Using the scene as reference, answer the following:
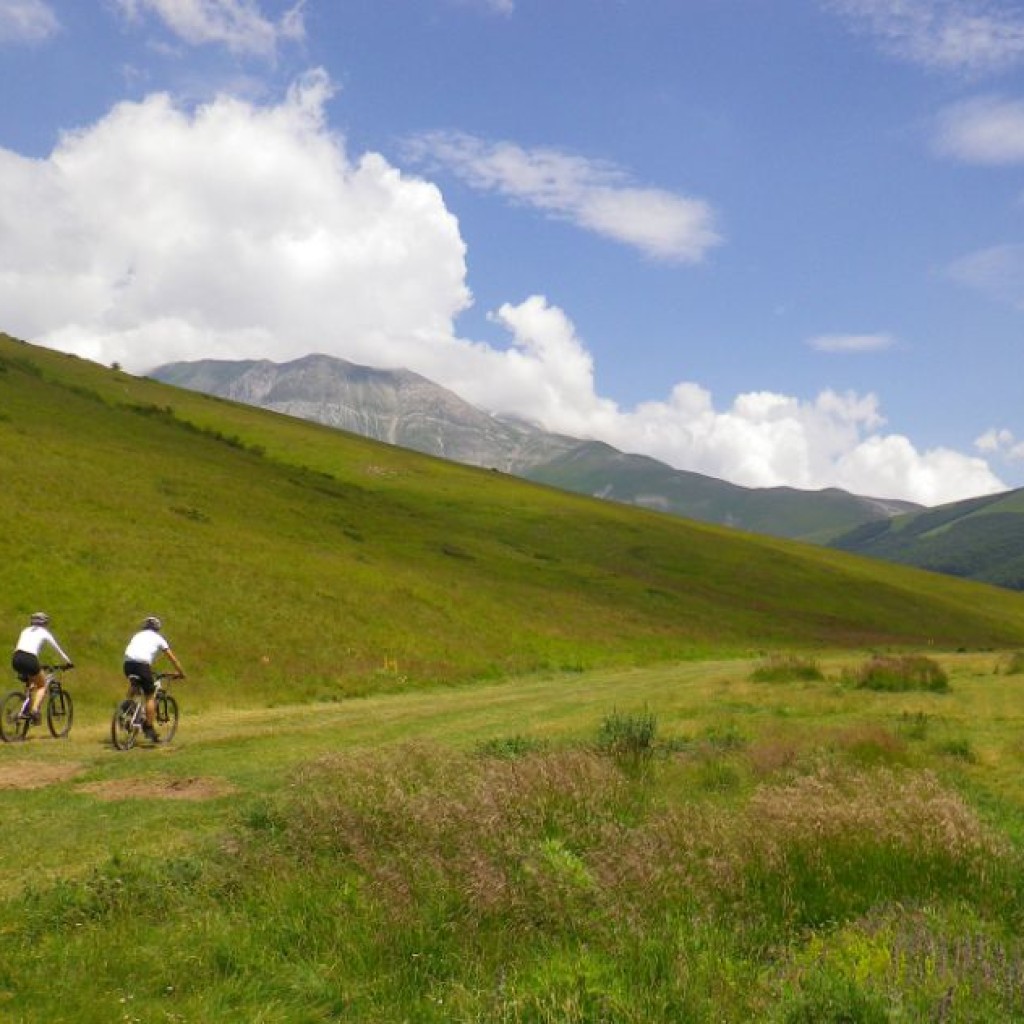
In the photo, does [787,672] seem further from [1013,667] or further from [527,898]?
[527,898]

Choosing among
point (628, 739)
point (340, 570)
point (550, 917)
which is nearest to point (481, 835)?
point (550, 917)

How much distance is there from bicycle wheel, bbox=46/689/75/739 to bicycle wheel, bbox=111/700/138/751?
9.60ft

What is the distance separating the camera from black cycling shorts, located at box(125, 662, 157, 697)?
20.8m

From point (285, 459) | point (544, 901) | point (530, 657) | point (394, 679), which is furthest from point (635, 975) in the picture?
point (285, 459)

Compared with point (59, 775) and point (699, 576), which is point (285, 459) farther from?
point (59, 775)

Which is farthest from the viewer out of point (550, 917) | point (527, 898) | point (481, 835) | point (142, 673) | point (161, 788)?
point (142, 673)

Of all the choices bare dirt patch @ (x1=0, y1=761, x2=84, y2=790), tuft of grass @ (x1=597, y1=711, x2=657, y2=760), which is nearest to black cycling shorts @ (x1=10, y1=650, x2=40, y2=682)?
bare dirt patch @ (x1=0, y1=761, x2=84, y2=790)

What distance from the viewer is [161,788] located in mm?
15000

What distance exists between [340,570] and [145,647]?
30.0 m

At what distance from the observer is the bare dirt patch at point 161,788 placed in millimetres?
14281

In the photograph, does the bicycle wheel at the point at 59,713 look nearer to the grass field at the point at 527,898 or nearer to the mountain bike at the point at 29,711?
the mountain bike at the point at 29,711

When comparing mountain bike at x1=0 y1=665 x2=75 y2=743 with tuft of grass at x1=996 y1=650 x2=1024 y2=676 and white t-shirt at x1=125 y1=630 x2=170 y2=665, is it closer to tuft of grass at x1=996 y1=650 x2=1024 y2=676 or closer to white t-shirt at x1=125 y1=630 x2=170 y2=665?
white t-shirt at x1=125 y1=630 x2=170 y2=665

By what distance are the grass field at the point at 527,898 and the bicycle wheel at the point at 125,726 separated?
7.88m

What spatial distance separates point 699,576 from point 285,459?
51.0 metres
